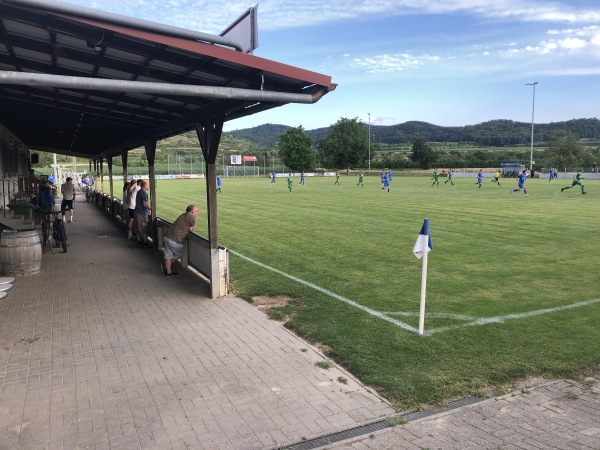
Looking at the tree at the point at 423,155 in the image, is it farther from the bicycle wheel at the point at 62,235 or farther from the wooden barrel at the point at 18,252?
the wooden barrel at the point at 18,252

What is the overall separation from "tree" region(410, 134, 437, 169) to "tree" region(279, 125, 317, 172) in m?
24.7

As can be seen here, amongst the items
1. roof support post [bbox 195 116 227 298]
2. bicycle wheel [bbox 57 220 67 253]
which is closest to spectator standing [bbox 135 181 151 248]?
bicycle wheel [bbox 57 220 67 253]

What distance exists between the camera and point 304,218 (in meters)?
18.5

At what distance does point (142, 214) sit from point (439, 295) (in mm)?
8481

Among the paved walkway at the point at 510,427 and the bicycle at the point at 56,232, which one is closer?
the paved walkway at the point at 510,427

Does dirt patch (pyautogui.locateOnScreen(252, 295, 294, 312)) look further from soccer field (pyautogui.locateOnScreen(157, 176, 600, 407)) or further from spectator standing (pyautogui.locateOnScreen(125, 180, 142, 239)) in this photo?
spectator standing (pyautogui.locateOnScreen(125, 180, 142, 239))

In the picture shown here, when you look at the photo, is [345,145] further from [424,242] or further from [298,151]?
[424,242]

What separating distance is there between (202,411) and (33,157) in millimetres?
30446

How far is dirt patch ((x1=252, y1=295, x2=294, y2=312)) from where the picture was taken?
7101mm

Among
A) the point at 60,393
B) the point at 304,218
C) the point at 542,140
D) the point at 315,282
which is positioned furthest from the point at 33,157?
the point at 542,140

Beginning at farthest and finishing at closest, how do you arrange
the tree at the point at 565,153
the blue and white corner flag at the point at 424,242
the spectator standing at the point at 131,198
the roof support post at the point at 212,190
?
the tree at the point at 565,153
the spectator standing at the point at 131,198
the roof support post at the point at 212,190
the blue and white corner flag at the point at 424,242

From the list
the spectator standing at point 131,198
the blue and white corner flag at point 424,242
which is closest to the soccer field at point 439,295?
the blue and white corner flag at point 424,242

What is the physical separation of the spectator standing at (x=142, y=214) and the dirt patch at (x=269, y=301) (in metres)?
5.99

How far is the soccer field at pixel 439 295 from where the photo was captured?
488 centimetres
